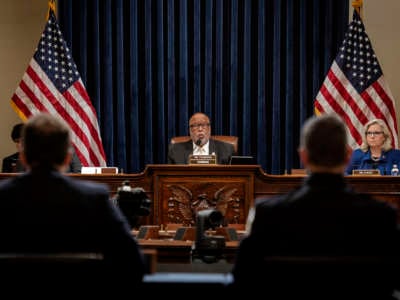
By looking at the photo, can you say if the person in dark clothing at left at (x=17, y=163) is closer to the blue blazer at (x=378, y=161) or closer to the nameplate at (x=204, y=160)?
the nameplate at (x=204, y=160)

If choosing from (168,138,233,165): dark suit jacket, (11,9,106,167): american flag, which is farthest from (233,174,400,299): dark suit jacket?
(11,9,106,167): american flag

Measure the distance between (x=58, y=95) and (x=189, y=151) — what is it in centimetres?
171

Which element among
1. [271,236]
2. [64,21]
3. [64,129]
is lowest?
[271,236]

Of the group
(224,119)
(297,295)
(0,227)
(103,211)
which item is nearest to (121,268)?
(103,211)

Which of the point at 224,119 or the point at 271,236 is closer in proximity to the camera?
the point at 271,236

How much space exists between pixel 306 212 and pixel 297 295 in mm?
269

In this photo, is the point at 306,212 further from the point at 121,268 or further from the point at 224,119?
the point at 224,119

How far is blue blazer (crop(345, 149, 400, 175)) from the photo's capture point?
5906mm

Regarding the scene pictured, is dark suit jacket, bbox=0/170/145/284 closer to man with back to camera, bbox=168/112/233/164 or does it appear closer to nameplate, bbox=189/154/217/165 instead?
nameplate, bbox=189/154/217/165

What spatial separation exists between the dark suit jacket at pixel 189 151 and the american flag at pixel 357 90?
1177mm

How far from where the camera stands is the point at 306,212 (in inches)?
82.4

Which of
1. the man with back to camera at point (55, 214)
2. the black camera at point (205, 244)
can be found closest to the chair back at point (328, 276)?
the man with back to camera at point (55, 214)

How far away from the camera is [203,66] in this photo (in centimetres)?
790

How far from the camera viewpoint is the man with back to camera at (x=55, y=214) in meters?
2.14
